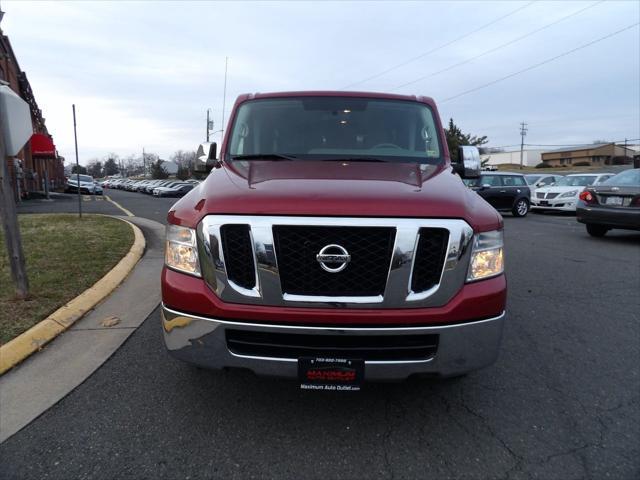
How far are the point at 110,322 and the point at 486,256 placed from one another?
3.31 m

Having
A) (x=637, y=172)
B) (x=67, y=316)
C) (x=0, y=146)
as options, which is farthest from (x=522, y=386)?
(x=637, y=172)

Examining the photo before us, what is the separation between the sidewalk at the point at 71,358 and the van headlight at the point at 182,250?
49.6 inches

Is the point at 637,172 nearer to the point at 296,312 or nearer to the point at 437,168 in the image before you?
the point at 437,168

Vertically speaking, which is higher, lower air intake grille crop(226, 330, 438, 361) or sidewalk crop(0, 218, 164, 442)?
lower air intake grille crop(226, 330, 438, 361)

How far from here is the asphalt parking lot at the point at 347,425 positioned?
2277mm

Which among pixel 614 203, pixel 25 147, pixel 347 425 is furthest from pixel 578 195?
pixel 25 147

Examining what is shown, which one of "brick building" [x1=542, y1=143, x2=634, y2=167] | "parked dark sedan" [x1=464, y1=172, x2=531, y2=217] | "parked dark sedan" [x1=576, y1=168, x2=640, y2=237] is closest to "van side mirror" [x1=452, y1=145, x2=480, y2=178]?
"parked dark sedan" [x1=576, y1=168, x2=640, y2=237]

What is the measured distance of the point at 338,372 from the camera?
7.54ft

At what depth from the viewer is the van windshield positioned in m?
3.68

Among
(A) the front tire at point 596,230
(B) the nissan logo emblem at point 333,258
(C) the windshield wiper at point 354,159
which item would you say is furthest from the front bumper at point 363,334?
(A) the front tire at point 596,230

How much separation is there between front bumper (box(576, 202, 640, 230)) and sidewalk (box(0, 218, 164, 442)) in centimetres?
875

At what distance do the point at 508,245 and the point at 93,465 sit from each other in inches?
336

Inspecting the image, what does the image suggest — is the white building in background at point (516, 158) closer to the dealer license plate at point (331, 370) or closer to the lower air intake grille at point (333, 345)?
the lower air intake grille at point (333, 345)

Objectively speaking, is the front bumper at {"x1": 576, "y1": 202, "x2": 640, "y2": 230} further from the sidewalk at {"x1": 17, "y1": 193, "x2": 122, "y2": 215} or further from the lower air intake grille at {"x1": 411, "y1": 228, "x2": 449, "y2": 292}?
the sidewalk at {"x1": 17, "y1": 193, "x2": 122, "y2": 215}
